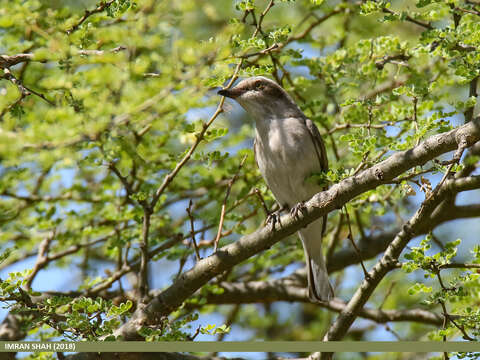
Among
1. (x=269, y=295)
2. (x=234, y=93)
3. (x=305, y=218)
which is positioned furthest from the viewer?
(x=269, y=295)

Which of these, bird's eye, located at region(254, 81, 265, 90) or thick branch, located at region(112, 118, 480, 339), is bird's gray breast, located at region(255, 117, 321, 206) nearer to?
bird's eye, located at region(254, 81, 265, 90)

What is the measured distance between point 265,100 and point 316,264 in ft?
6.27

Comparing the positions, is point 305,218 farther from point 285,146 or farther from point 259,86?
point 259,86

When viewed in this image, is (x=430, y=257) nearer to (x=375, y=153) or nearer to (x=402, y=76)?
(x=375, y=153)

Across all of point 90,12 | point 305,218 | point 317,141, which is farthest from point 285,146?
point 90,12

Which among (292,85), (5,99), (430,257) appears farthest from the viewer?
(292,85)

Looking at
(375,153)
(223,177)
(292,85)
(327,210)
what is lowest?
(327,210)

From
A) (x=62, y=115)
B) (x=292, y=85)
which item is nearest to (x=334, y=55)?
(x=292, y=85)

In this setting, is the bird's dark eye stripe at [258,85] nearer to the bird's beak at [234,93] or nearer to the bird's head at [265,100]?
the bird's head at [265,100]

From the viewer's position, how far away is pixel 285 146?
5516 millimetres

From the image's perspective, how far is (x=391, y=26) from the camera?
300 inches

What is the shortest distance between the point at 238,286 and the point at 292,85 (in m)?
2.33

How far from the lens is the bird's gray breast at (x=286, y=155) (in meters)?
5.51

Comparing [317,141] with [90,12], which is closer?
[90,12]
